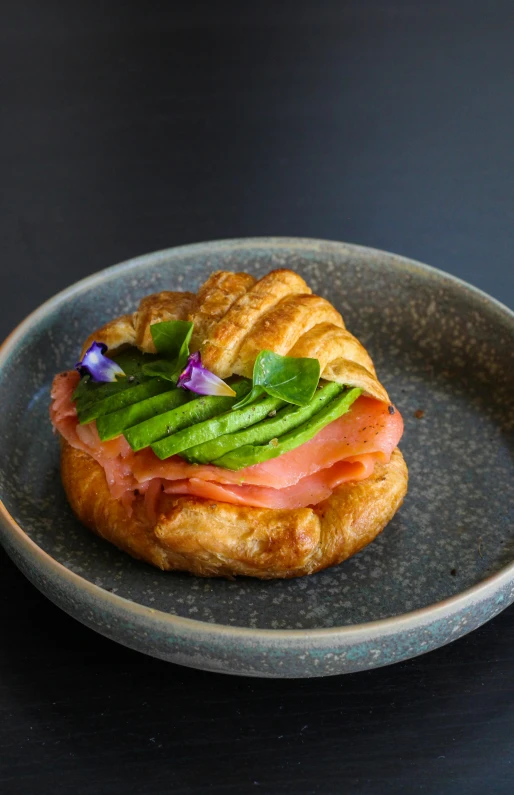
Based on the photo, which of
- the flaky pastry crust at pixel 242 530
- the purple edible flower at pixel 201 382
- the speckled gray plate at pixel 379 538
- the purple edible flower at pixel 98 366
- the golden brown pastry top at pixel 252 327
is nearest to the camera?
the speckled gray plate at pixel 379 538

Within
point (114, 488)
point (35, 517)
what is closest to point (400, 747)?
point (114, 488)

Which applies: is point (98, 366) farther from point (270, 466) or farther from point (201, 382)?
point (270, 466)

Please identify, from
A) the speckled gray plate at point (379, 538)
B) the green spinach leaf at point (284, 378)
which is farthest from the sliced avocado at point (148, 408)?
the speckled gray plate at point (379, 538)

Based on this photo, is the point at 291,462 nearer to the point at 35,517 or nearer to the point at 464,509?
the point at 464,509

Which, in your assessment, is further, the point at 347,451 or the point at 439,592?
the point at 347,451

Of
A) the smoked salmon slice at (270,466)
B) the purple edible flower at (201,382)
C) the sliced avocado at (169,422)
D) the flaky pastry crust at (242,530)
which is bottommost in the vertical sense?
the flaky pastry crust at (242,530)

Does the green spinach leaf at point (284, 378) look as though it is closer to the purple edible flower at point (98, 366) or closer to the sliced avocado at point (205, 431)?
the sliced avocado at point (205, 431)

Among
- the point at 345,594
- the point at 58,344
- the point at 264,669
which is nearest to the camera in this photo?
the point at 264,669
